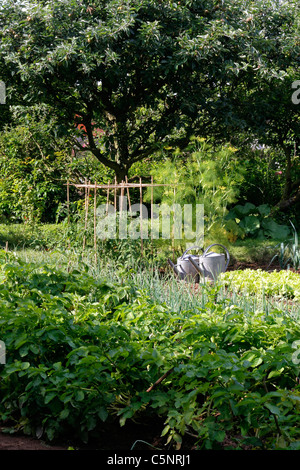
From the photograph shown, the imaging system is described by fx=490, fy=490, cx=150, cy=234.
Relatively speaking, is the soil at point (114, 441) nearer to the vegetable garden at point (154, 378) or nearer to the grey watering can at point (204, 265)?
the vegetable garden at point (154, 378)

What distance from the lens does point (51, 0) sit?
669cm

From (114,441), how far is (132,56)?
551 centimetres

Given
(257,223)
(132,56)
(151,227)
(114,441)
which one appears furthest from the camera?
(257,223)

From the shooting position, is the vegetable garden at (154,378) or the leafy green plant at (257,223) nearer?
the vegetable garden at (154,378)

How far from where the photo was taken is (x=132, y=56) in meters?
6.68

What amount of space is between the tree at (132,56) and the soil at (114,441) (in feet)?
16.1

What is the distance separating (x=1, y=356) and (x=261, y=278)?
3034 mm

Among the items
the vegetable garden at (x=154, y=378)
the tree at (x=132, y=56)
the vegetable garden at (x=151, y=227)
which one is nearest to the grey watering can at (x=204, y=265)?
the vegetable garden at (x=151, y=227)

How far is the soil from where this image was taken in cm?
224

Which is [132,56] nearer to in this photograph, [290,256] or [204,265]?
[204,265]

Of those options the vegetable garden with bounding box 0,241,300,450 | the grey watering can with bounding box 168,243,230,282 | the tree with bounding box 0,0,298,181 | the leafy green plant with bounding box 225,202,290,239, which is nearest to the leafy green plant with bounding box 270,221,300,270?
the grey watering can with bounding box 168,243,230,282

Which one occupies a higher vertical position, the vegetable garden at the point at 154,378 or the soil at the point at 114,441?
the vegetable garden at the point at 154,378

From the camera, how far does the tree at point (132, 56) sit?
635 centimetres

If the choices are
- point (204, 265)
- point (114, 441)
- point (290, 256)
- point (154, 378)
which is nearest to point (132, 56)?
point (204, 265)
